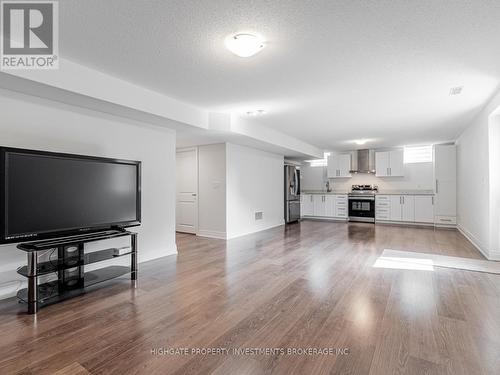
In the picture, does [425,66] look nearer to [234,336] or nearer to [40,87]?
[234,336]

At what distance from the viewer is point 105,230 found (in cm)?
328

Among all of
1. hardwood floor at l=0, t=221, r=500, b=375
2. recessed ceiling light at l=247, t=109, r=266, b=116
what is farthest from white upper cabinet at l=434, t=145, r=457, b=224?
recessed ceiling light at l=247, t=109, r=266, b=116

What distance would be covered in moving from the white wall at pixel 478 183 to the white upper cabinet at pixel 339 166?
3066mm

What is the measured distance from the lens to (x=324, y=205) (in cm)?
915

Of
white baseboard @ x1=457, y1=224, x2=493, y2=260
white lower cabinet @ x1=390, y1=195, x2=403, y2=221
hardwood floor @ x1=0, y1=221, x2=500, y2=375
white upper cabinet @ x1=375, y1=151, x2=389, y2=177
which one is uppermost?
white upper cabinet @ x1=375, y1=151, x2=389, y2=177

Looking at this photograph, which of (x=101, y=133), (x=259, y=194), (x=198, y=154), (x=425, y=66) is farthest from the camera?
(x=259, y=194)

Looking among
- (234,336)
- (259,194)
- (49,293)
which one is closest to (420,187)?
(259,194)

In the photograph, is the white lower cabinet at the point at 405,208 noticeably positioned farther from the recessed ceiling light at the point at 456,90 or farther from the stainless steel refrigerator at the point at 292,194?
the recessed ceiling light at the point at 456,90

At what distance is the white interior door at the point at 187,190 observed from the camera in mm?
6535

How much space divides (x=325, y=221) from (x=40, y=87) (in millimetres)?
8037

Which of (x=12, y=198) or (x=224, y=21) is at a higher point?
(x=224, y=21)

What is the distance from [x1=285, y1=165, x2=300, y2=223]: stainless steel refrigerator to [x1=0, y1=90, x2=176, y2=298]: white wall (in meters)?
4.42

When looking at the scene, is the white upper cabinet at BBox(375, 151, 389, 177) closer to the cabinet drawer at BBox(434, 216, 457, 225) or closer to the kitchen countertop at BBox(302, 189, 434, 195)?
the kitchen countertop at BBox(302, 189, 434, 195)

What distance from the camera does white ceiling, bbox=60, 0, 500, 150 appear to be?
199 cm
